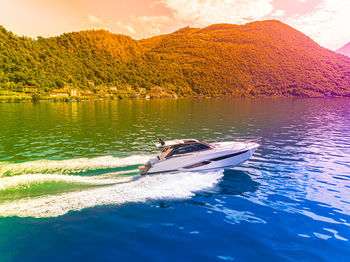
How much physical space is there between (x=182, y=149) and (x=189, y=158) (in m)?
0.77

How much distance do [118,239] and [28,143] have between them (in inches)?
869

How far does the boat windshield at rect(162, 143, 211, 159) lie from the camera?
13.1m

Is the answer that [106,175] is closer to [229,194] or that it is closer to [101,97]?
[229,194]

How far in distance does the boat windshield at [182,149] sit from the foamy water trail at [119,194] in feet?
4.56

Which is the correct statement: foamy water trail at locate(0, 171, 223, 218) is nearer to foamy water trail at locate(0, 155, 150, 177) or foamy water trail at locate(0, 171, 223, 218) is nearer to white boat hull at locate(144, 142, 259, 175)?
white boat hull at locate(144, 142, 259, 175)

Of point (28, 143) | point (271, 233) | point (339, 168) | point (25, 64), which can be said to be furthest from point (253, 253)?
point (25, 64)

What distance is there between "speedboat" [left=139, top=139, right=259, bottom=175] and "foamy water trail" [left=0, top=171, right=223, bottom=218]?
1.52ft

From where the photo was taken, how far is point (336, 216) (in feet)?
30.5

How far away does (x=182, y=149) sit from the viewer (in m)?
13.3

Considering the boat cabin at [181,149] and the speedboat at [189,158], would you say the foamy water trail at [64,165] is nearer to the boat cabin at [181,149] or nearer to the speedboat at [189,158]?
the speedboat at [189,158]

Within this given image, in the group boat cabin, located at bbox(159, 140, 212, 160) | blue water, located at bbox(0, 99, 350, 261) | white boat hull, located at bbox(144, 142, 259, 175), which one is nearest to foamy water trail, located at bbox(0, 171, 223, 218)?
blue water, located at bbox(0, 99, 350, 261)

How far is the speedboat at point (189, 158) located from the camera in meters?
12.9

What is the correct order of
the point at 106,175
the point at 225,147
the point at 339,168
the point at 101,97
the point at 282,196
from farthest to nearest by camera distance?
the point at 101,97 → the point at 339,168 → the point at 225,147 → the point at 106,175 → the point at 282,196

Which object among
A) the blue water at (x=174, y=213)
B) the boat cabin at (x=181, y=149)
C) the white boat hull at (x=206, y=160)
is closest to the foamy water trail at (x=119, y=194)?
the blue water at (x=174, y=213)
